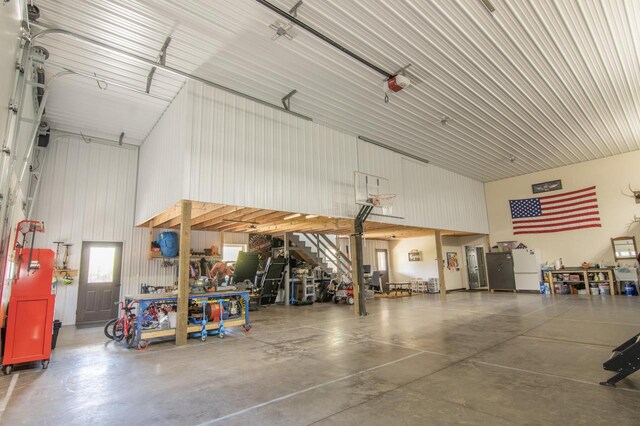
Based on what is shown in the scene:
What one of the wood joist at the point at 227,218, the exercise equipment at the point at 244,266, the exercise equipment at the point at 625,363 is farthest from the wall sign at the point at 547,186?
the exercise equipment at the point at 625,363

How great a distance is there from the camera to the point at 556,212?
13.5m

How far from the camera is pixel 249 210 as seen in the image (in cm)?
763

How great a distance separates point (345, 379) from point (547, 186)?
45.8 ft

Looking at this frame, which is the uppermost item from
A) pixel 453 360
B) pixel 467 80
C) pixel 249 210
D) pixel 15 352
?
pixel 467 80

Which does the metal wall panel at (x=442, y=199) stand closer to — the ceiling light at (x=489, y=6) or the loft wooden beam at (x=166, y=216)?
the ceiling light at (x=489, y=6)

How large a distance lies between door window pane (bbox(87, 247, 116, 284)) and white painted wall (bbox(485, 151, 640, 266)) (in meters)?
15.6

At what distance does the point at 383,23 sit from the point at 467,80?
274cm

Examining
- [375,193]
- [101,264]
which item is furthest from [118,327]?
[375,193]

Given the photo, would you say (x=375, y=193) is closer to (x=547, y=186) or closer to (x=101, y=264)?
(x=101, y=264)

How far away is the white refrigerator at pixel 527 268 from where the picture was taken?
13461 mm

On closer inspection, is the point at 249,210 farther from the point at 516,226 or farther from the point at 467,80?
the point at 516,226

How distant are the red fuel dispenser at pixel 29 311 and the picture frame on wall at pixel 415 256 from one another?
49.1ft

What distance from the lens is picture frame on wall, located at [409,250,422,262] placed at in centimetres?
1656

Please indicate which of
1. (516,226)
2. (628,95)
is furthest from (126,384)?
(516,226)
